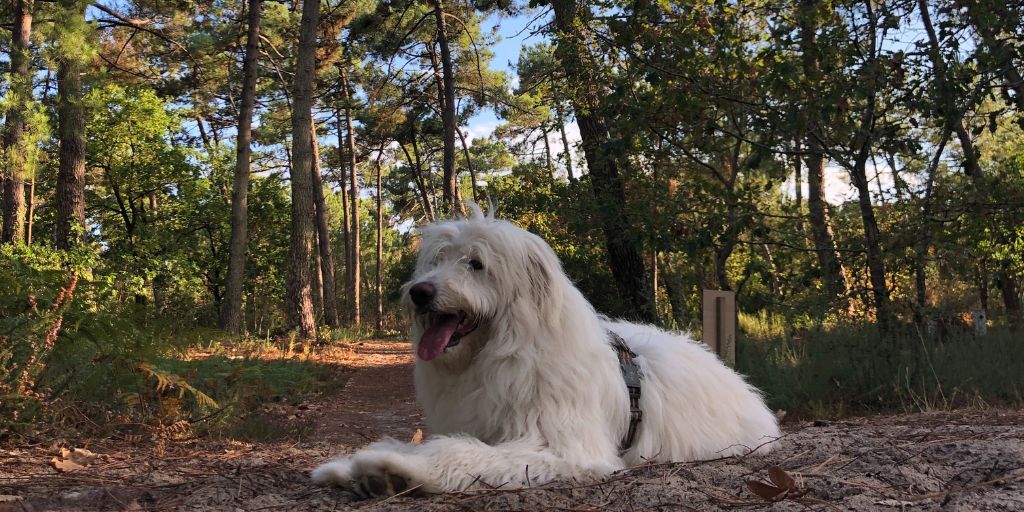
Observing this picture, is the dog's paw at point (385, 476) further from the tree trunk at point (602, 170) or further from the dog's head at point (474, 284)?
the tree trunk at point (602, 170)

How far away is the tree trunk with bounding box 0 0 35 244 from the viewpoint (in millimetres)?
16797

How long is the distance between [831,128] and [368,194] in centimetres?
4482

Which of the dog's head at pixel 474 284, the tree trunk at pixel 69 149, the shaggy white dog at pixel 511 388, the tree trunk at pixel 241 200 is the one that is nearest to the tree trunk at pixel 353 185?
the tree trunk at pixel 241 200

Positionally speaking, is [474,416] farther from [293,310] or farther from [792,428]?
[293,310]

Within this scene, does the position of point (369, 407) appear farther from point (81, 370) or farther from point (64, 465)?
point (64, 465)

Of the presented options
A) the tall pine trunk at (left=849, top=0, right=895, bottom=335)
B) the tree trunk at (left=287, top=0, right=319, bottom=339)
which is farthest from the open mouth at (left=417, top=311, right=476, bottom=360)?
the tree trunk at (left=287, top=0, right=319, bottom=339)

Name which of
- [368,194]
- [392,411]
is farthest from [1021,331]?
[368,194]

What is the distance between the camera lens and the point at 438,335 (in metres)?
→ 3.12

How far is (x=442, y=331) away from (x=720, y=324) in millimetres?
4429

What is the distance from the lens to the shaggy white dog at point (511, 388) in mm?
2771

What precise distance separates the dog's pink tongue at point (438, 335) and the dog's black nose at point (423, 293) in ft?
0.40

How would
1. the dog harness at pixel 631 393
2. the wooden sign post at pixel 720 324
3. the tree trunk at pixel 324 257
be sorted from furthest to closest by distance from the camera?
the tree trunk at pixel 324 257
the wooden sign post at pixel 720 324
the dog harness at pixel 631 393

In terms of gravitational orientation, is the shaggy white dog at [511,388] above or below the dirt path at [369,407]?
above

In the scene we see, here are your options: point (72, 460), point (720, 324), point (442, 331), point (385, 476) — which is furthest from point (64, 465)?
point (720, 324)
